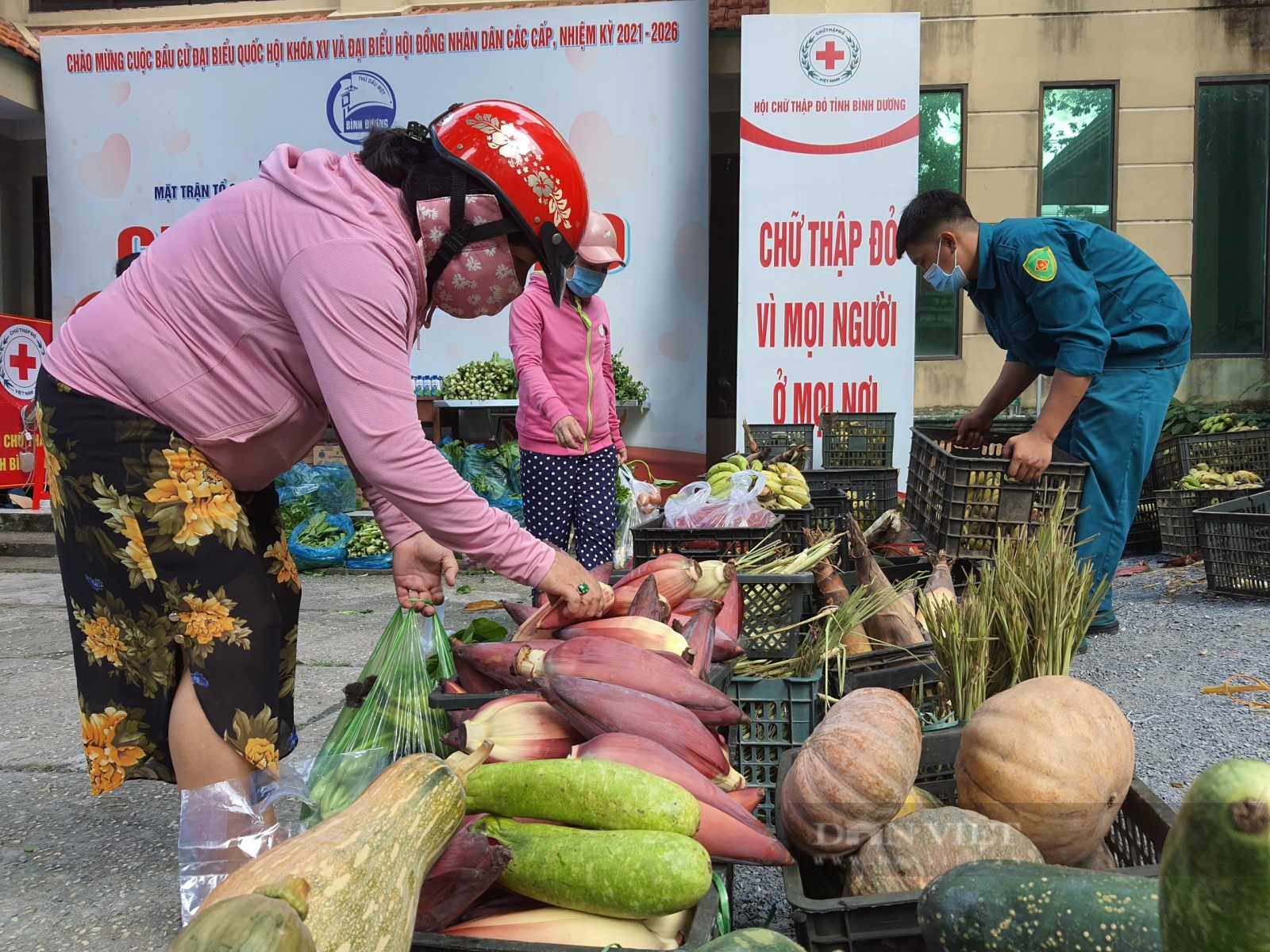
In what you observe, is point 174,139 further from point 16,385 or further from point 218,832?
point 218,832

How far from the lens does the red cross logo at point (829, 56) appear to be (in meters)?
8.37

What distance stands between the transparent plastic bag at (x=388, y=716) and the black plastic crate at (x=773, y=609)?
977 mm

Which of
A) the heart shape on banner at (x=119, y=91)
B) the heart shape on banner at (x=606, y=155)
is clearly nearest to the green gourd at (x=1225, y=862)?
the heart shape on banner at (x=606, y=155)

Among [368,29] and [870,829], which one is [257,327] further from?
[368,29]

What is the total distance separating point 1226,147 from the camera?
989 centimetres

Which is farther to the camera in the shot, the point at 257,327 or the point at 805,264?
the point at 805,264

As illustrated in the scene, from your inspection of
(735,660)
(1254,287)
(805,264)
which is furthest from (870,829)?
(1254,287)

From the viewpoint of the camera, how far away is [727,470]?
18.4 feet

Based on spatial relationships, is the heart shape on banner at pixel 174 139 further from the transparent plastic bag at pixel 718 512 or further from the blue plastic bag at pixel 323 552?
the transparent plastic bag at pixel 718 512

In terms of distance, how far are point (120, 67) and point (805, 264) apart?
7497mm

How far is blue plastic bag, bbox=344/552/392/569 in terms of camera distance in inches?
308

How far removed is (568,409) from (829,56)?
5248mm

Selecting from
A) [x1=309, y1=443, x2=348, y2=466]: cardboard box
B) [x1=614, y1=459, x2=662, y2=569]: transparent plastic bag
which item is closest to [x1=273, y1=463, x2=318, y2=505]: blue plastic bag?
[x1=309, y1=443, x2=348, y2=466]: cardboard box

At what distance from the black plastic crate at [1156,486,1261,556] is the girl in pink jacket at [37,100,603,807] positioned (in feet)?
20.9
